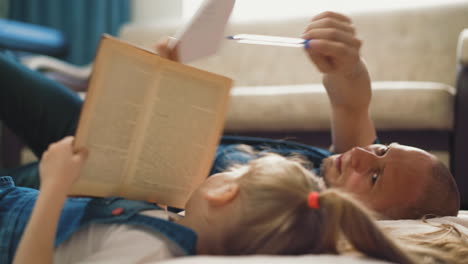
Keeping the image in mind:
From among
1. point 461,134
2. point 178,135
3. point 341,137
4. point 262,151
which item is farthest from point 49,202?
point 461,134

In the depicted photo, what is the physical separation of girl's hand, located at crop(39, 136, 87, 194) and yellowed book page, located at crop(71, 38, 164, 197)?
0.06 ft

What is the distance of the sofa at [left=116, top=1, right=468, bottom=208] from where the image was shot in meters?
1.56

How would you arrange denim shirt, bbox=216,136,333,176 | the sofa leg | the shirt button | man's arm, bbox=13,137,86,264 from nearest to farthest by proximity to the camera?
man's arm, bbox=13,137,86,264 → the shirt button → denim shirt, bbox=216,136,333,176 → the sofa leg

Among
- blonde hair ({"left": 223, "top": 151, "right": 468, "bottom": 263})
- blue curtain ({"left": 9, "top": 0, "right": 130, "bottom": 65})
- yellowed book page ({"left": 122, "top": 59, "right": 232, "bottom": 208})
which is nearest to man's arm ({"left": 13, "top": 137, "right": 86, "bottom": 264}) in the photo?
yellowed book page ({"left": 122, "top": 59, "right": 232, "bottom": 208})

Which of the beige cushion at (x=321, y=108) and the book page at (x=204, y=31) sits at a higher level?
the book page at (x=204, y=31)

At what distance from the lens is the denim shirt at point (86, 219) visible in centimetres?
69

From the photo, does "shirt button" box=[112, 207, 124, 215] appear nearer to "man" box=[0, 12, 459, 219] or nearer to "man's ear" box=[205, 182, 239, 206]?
"man's ear" box=[205, 182, 239, 206]

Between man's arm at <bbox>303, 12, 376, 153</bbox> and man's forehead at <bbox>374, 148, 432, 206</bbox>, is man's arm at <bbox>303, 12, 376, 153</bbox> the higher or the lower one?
the higher one

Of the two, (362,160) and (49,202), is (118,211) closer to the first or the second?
(49,202)

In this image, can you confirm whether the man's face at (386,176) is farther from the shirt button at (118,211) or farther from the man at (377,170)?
the shirt button at (118,211)

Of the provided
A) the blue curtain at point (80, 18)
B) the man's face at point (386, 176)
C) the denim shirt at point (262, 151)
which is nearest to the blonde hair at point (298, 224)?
the man's face at point (386, 176)

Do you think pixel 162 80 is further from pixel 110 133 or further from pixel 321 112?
pixel 321 112

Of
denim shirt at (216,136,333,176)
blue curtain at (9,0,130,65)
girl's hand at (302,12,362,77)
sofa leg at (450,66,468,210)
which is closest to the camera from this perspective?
girl's hand at (302,12,362,77)

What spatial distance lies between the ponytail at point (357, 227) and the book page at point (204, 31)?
0.35 m
